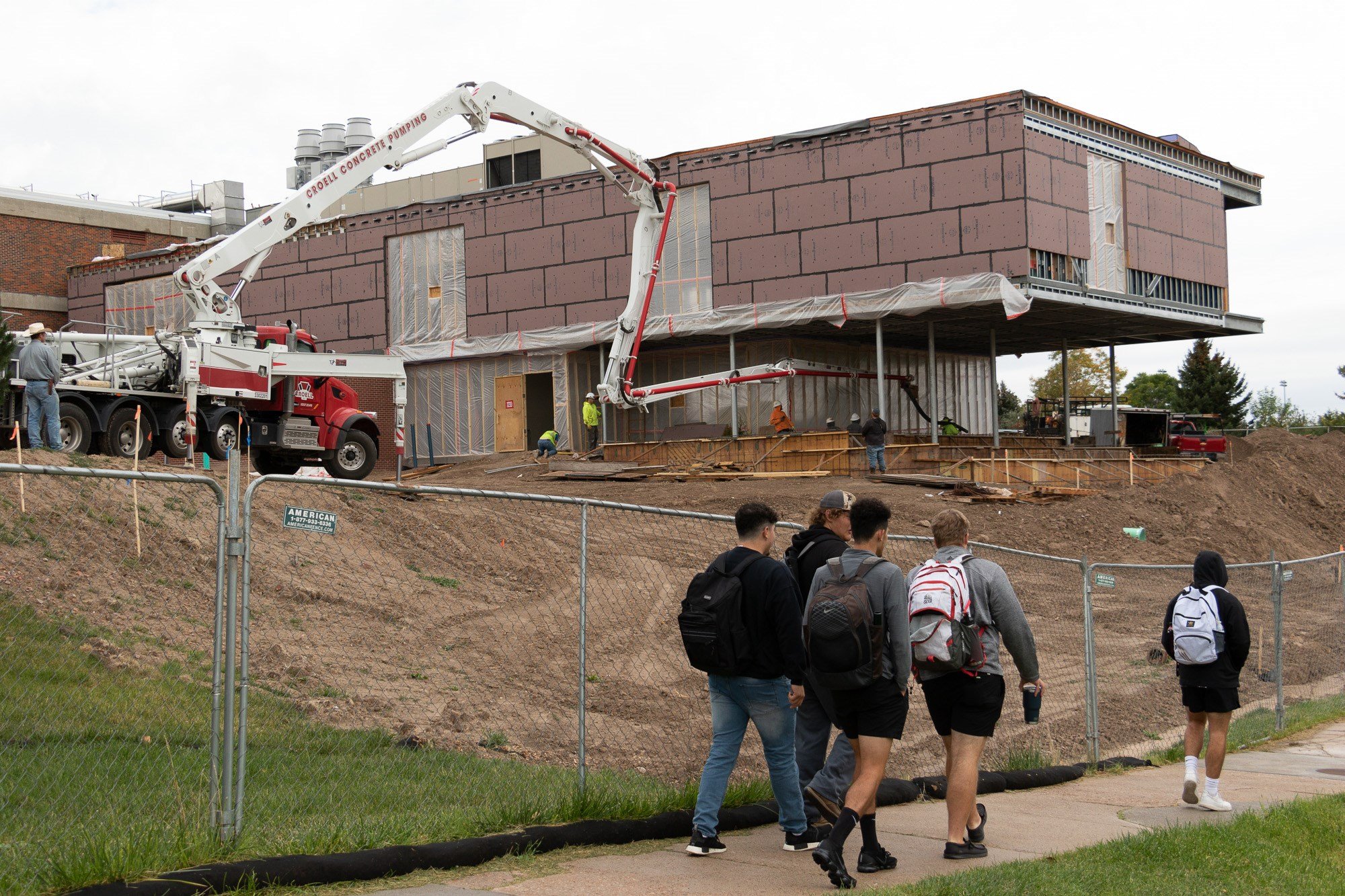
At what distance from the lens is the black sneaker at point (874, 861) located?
6652 mm

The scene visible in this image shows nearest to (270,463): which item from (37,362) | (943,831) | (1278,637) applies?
(37,362)

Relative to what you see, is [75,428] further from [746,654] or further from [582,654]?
[746,654]

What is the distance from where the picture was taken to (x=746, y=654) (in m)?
6.60

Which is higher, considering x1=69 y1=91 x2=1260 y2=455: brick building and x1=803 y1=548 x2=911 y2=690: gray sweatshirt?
x1=69 y1=91 x2=1260 y2=455: brick building

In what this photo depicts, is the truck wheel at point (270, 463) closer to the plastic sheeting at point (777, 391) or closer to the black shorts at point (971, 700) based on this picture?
the plastic sheeting at point (777, 391)

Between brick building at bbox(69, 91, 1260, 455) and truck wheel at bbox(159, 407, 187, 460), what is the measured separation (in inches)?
696

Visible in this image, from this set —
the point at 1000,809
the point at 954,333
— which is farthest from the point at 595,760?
the point at 954,333

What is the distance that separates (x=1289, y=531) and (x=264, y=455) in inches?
972

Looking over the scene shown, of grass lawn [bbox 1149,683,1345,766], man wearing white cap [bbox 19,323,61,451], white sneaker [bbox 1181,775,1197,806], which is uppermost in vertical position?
man wearing white cap [bbox 19,323,61,451]

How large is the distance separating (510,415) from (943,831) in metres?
33.0

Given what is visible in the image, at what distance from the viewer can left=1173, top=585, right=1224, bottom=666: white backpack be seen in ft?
29.3

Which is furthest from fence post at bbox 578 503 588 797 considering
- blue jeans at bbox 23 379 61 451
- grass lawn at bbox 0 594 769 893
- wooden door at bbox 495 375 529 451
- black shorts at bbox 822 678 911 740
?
wooden door at bbox 495 375 529 451

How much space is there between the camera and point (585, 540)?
7316mm

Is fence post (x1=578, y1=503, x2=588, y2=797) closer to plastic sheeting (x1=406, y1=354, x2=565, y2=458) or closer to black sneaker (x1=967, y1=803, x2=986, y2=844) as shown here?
black sneaker (x1=967, y1=803, x2=986, y2=844)
